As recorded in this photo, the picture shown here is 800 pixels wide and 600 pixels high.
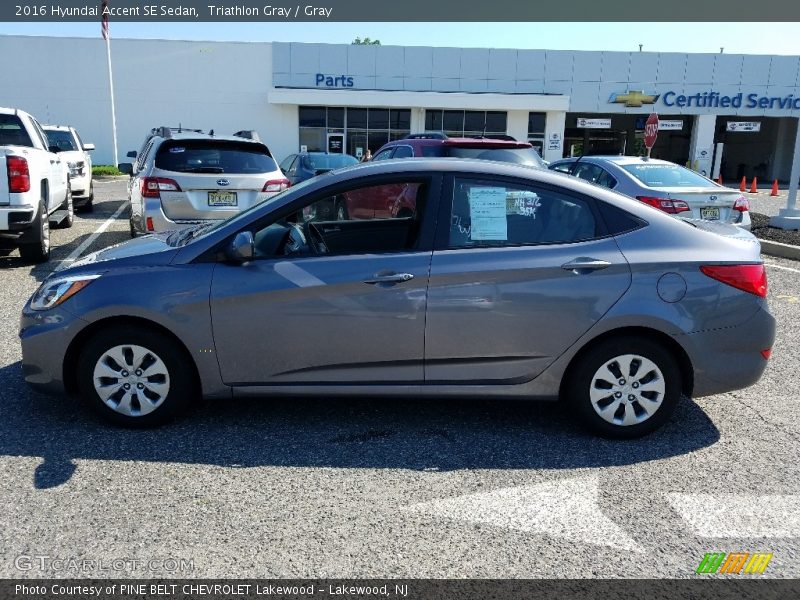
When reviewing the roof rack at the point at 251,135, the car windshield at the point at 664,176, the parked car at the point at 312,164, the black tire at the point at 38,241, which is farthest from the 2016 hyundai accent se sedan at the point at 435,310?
the parked car at the point at 312,164

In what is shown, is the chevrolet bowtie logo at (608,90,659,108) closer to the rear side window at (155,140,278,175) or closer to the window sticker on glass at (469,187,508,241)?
the rear side window at (155,140,278,175)

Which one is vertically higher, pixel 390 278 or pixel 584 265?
pixel 584 265

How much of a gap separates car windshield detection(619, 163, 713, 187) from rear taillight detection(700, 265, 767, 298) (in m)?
5.17

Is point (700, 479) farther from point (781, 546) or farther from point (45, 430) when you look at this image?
point (45, 430)

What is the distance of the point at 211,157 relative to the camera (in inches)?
310

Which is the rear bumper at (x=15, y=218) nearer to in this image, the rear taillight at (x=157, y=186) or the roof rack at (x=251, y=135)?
the rear taillight at (x=157, y=186)

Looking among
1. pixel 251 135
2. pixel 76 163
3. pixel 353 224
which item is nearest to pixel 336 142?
pixel 76 163

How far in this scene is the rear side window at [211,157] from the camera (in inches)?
304

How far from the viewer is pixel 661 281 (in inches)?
150

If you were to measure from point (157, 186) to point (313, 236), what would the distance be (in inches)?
160

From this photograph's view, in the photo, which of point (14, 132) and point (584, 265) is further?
point (14, 132)

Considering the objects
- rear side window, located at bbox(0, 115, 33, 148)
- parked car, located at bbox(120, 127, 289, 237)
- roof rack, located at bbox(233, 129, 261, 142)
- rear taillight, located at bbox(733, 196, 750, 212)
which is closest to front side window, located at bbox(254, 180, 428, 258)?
parked car, located at bbox(120, 127, 289, 237)

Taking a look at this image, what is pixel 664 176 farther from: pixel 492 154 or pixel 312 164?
pixel 312 164

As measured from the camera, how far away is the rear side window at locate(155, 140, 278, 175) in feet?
25.4
